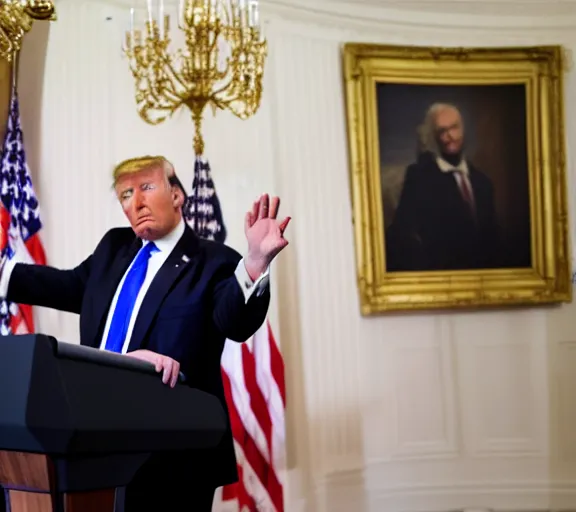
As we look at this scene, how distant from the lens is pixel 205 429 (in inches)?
73.9

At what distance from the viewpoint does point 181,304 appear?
287 centimetres

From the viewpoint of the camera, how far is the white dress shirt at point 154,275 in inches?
102

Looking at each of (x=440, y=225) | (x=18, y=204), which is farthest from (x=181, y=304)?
(x=440, y=225)

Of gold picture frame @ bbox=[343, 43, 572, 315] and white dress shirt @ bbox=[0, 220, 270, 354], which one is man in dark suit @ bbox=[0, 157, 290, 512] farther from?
gold picture frame @ bbox=[343, 43, 572, 315]

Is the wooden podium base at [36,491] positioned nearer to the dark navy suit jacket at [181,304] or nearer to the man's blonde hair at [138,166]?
the dark navy suit jacket at [181,304]

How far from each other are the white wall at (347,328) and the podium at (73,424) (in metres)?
3.42

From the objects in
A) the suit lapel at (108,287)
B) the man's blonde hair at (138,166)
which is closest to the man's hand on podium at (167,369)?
the suit lapel at (108,287)

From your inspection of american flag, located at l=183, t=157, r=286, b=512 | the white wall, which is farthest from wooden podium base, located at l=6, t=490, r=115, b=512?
the white wall

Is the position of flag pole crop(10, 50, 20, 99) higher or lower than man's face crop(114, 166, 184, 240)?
higher

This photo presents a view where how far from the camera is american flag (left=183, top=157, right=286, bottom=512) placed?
15.4ft

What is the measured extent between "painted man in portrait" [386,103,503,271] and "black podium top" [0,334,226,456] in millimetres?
4207

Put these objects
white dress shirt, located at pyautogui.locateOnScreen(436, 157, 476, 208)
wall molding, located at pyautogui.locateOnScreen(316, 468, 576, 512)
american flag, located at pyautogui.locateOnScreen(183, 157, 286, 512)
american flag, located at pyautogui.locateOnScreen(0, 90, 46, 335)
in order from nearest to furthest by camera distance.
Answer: american flag, located at pyautogui.locateOnScreen(0, 90, 46, 335), american flag, located at pyautogui.locateOnScreen(183, 157, 286, 512), wall molding, located at pyautogui.locateOnScreen(316, 468, 576, 512), white dress shirt, located at pyautogui.locateOnScreen(436, 157, 476, 208)

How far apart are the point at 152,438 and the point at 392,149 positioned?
14.9ft

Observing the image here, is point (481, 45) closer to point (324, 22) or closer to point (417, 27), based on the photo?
point (417, 27)
